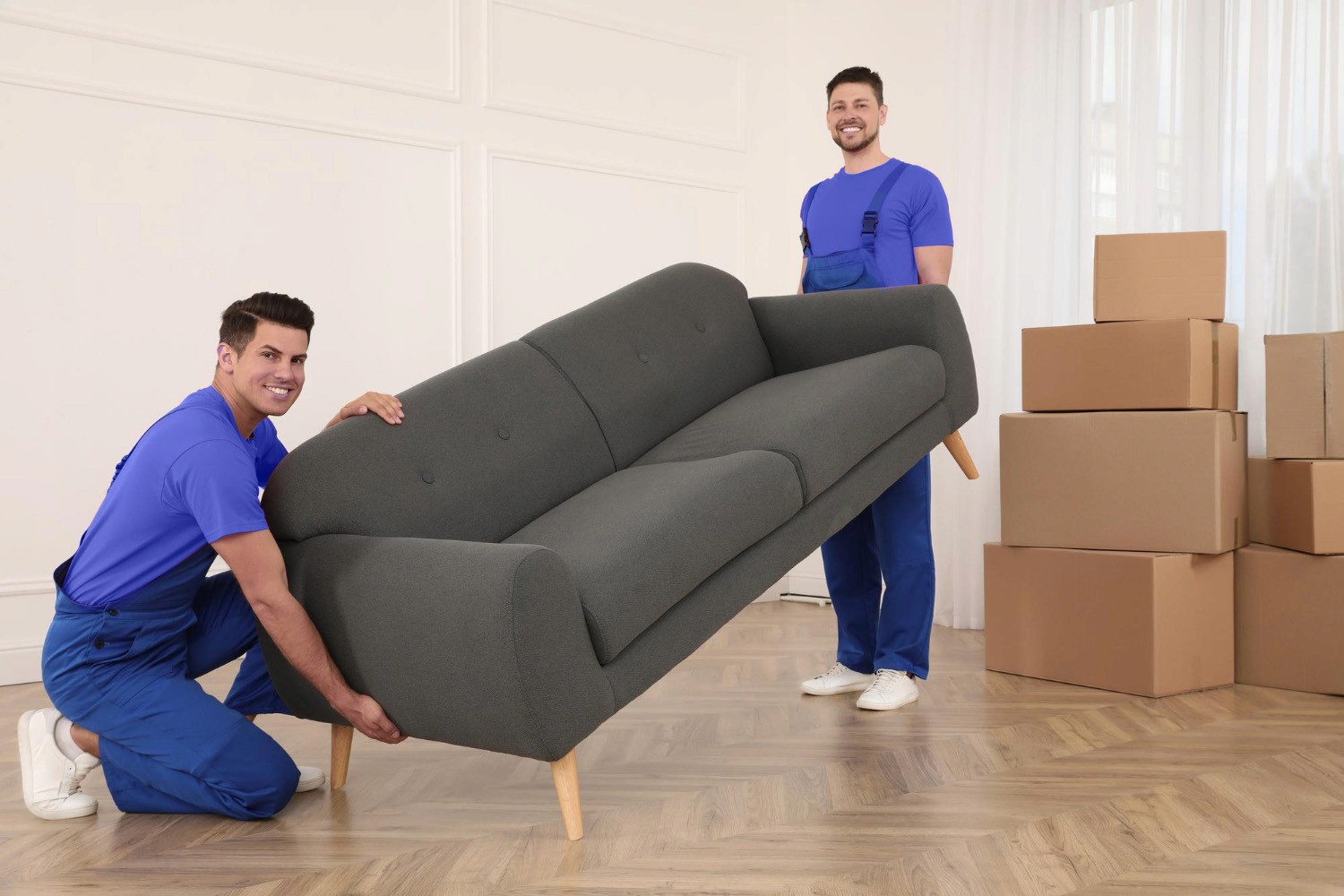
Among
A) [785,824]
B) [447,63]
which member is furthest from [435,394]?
[447,63]

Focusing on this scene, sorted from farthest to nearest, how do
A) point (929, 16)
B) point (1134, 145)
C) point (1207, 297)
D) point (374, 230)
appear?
point (929, 16)
point (374, 230)
point (1134, 145)
point (1207, 297)

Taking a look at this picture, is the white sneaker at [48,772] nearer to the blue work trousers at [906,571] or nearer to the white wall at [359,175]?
the white wall at [359,175]

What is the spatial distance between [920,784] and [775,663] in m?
1.32

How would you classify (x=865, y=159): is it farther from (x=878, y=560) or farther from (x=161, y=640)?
(x=161, y=640)

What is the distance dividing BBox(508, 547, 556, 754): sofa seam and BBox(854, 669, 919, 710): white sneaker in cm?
129

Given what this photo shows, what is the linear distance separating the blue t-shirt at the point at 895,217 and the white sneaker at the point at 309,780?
6.22ft

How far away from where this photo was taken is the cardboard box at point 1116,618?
9.97 ft

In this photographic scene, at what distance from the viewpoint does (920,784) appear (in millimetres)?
2270

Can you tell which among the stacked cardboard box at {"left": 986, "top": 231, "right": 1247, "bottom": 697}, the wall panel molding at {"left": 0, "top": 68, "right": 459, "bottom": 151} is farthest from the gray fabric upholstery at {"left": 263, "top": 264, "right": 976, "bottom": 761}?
the wall panel molding at {"left": 0, "top": 68, "right": 459, "bottom": 151}

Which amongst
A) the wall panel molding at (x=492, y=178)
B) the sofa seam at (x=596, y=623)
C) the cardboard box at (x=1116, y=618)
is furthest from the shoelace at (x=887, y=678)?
the wall panel molding at (x=492, y=178)

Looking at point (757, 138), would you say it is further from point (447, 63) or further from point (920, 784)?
point (920, 784)

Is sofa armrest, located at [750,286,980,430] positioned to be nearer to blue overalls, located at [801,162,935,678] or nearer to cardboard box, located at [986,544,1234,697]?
blue overalls, located at [801,162,935,678]

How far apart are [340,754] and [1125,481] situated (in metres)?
2.15

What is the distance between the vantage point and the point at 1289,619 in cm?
311
